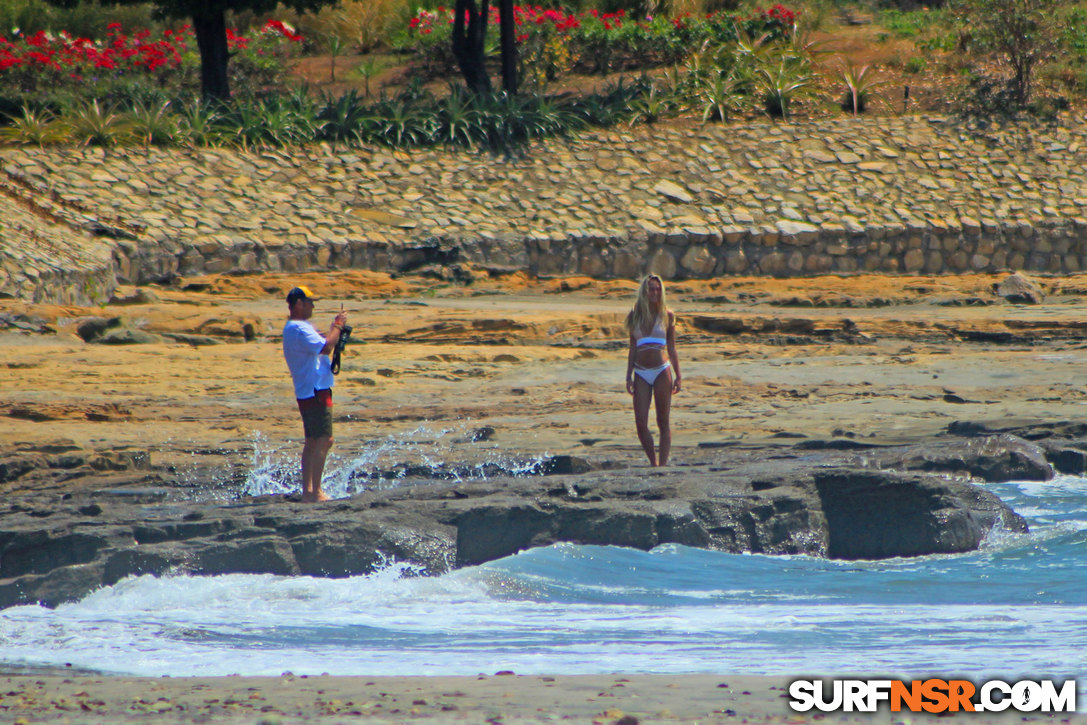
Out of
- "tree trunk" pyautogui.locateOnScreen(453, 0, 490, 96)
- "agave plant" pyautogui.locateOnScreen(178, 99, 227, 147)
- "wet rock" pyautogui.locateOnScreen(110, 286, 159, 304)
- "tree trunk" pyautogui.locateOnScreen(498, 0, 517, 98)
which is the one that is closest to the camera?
"wet rock" pyautogui.locateOnScreen(110, 286, 159, 304)

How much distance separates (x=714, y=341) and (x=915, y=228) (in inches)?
297

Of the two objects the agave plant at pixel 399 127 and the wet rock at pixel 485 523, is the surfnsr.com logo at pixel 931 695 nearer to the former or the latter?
the wet rock at pixel 485 523

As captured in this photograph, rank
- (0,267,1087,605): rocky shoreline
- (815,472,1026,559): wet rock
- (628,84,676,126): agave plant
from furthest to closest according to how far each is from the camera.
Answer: (628,84,676,126): agave plant, (815,472,1026,559): wet rock, (0,267,1087,605): rocky shoreline

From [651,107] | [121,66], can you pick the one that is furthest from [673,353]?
[121,66]

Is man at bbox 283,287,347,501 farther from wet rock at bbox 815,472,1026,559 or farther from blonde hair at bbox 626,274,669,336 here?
wet rock at bbox 815,472,1026,559

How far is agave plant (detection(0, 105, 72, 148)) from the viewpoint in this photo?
1853cm

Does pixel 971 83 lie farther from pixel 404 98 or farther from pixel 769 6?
pixel 404 98

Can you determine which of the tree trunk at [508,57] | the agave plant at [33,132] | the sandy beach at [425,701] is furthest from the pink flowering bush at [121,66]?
the sandy beach at [425,701]

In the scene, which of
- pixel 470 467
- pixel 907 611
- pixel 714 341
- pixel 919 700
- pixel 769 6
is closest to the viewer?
pixel 919 700

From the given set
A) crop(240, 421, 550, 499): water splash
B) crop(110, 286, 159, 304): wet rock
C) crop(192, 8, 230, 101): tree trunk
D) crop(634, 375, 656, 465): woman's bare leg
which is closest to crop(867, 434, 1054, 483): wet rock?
crop(634, 375, 656, 465): woman's bare leg

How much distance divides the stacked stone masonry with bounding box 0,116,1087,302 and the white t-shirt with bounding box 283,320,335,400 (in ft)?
35.6

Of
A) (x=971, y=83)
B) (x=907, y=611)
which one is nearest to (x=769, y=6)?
(x=971, y=83)

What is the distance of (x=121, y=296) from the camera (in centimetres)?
1558

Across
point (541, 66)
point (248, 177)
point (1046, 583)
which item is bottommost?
point (1046, 583)
